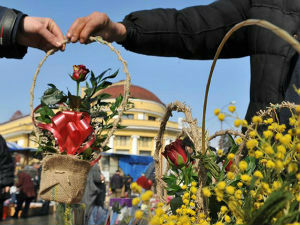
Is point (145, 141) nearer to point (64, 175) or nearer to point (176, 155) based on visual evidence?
point (64, 175)

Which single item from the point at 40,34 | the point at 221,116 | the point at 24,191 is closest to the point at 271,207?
the point at 221,116

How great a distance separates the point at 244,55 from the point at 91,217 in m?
0.92

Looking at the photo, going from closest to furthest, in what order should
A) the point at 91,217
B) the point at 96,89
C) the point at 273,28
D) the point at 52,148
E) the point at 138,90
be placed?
the point at 273,28
the point at 91,217
the point at 52,148
the point at 96,89
the point at 138,90

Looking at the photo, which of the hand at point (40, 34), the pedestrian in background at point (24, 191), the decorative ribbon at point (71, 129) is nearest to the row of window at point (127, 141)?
the pedestrian in background at point (24, 191)

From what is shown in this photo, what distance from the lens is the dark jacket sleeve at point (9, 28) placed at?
44.9 inches

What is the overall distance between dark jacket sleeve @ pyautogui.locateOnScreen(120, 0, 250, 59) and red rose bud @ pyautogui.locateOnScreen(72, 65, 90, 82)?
238mm

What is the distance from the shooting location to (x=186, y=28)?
142 cm

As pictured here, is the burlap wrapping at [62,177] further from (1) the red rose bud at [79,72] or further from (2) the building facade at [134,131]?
(2) the building facade at [134,131]

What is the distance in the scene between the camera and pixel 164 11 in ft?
4.72

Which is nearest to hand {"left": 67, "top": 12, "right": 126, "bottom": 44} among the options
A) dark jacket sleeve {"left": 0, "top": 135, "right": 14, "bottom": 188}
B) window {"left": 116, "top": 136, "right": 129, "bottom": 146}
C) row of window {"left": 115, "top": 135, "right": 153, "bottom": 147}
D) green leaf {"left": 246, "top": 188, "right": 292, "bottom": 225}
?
green leaf {"left": 246, "top": 188, "right": 292, "bottom": 225}

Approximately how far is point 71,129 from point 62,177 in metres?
0.19

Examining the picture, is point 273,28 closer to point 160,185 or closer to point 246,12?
point 160,185

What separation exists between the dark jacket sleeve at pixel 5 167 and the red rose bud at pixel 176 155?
372 centimetres

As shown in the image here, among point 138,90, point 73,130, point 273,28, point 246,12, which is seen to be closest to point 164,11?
point 246,12
